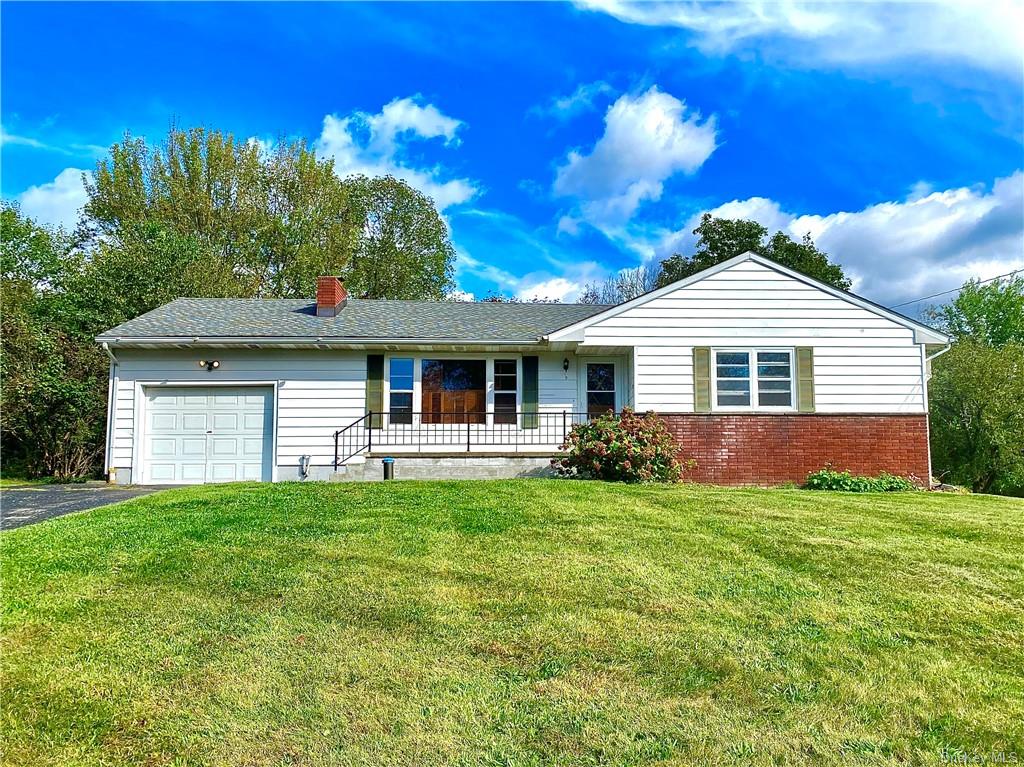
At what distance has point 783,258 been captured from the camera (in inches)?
1121

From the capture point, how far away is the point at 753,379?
39.5 feet

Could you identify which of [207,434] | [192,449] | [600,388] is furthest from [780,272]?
[192,449]

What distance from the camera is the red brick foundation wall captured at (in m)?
11.7

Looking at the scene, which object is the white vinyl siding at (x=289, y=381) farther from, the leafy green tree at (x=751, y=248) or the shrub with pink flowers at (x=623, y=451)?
the leafy green tree at (x=751, y=248)

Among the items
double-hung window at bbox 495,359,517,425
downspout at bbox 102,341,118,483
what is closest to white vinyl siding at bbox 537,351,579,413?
double-hung window at bbox 495,359,517,425

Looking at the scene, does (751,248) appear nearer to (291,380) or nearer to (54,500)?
(291,380)

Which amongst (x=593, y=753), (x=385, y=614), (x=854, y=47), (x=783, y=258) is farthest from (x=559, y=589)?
(x=783, y=258)

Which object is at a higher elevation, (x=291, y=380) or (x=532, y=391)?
(x=291, y=380)

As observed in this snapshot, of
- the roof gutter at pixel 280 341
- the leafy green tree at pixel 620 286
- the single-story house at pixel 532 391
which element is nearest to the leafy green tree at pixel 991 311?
Result: the leafy green tree at pixel 620 286

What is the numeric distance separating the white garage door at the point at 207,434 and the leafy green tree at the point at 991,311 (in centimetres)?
3541

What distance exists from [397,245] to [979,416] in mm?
25117

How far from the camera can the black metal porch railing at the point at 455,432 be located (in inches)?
488

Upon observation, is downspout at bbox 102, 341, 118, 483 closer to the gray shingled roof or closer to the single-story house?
the single-story house

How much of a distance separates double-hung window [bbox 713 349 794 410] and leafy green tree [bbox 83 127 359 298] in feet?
58.2
